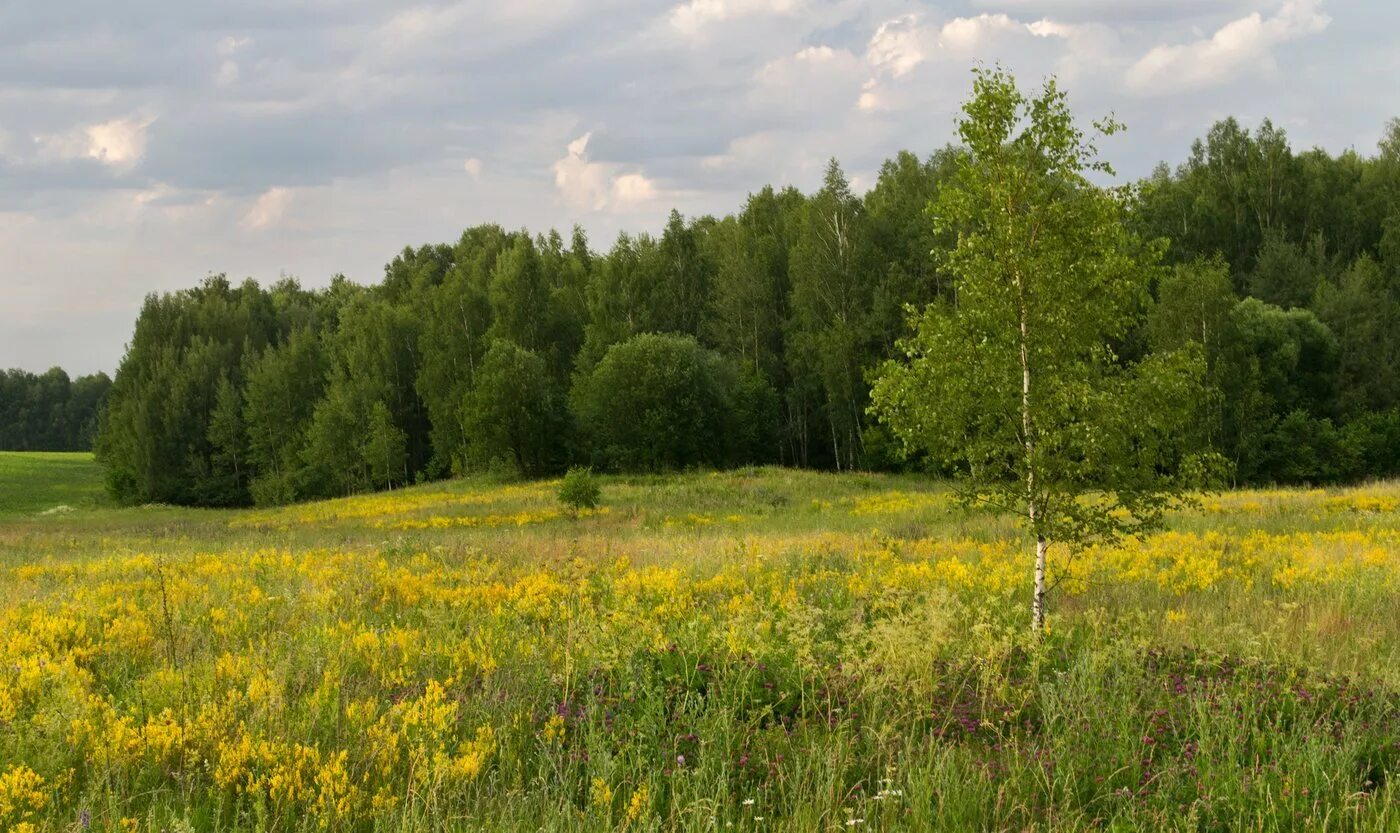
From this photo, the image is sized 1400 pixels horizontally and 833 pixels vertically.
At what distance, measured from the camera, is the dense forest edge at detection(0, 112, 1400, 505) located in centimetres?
4675

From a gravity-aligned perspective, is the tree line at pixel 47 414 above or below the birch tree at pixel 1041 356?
above

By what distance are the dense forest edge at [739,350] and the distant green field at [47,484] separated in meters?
3.56

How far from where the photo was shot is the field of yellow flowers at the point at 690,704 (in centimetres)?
454

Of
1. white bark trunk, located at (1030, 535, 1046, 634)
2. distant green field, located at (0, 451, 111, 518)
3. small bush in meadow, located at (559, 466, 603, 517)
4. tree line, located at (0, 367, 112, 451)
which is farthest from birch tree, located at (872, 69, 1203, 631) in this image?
tree line, located at (0, 367, 112, 451)

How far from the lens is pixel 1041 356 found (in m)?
8.71

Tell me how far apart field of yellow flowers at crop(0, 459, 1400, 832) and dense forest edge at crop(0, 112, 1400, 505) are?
107 ft

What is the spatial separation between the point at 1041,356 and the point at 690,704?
5.11 m

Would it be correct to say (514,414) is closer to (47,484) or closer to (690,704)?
(690,704)

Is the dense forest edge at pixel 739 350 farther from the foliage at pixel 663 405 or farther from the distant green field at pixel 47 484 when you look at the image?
the distant green field at pixel 47 484

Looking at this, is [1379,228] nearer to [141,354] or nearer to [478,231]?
[478,231]

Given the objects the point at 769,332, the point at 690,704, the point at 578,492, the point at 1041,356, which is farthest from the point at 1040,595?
the point at 769,332

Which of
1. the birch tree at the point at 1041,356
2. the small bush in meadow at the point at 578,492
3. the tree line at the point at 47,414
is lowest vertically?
the small bush in meadow at the point at 578,492

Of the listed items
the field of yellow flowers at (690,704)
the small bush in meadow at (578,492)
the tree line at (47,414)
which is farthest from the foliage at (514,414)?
the tree line at (47,414)

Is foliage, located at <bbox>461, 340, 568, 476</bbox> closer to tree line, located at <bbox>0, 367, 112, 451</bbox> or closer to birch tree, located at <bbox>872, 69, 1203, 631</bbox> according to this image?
birch tree, located at <bbox>872, 69, 1203, 631</bbox>
